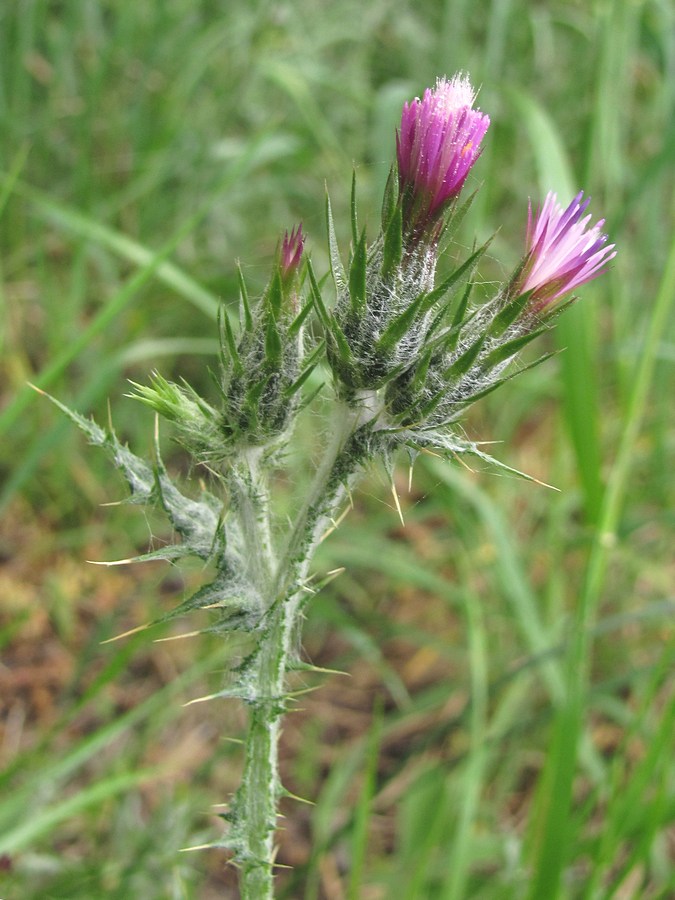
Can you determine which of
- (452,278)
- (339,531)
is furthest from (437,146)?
(339,531)

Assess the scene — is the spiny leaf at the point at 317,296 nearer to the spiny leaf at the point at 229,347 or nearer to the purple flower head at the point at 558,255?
the spiny leaf at the point at 229,347

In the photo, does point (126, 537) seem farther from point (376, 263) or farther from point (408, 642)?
point (376, 263)

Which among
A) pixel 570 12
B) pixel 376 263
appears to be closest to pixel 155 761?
pixel 376 263

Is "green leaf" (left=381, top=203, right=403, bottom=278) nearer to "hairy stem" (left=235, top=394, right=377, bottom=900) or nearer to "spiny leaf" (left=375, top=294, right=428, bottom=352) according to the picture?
"spiny leaf" (left=375, top=294, right=428, bottom=352)

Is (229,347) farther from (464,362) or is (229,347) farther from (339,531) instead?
(339,531)

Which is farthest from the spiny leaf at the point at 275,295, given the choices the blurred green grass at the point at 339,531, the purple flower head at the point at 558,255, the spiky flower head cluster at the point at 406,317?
the blurred green grass at the point at 339,531

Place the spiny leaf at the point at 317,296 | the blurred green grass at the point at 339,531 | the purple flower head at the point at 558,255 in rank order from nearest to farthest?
the spiny leaf at the point at 317,296 < the purple flower head at the point at 558,255 < the blurred green grass at the point at 339,531
